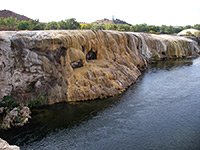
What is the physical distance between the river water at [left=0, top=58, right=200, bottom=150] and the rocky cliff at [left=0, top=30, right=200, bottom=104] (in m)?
2.87

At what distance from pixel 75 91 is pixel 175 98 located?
63.6 ft

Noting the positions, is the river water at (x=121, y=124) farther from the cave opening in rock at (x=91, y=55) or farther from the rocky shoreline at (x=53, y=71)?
the cave opening in rock at (x=91, y=55)

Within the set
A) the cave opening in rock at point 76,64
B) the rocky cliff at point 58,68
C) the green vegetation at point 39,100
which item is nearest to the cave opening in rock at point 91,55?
the rocky cliff at point 58,68

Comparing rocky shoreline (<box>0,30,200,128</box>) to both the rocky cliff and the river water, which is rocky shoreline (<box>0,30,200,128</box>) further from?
the river water

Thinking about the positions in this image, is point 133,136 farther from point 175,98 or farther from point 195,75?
point 195,75

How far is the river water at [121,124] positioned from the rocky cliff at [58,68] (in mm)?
2874

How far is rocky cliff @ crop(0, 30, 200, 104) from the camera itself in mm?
34906

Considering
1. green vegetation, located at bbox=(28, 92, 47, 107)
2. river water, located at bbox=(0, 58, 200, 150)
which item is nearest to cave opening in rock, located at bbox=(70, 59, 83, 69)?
green vegetation, located at bbox=(28, 92, 47, 107)

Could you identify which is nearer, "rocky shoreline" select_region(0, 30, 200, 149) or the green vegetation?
"rocky shoreline" select_region(0, 30, 200, 149)

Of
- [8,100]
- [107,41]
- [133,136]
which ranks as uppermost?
[107,41]

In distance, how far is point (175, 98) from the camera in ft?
124

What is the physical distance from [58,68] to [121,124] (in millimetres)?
17813

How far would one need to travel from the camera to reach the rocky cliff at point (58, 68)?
3491cm

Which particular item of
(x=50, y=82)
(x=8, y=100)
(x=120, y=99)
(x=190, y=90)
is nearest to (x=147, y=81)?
(x=190, y=90)
